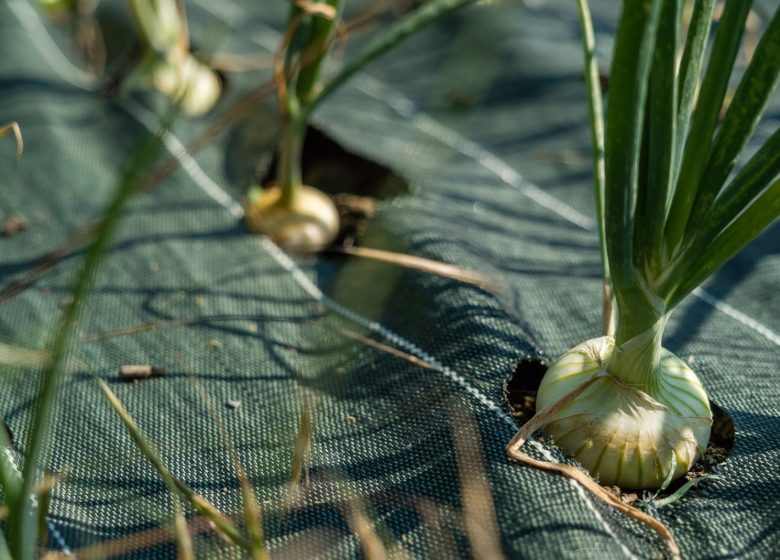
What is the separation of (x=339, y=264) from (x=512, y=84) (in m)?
0.77

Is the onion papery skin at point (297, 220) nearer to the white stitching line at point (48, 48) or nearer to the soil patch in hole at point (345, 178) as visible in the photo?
the soil patch in hole at point (345, 178)

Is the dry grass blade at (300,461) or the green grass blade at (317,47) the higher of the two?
the green grass blade at (317,47)

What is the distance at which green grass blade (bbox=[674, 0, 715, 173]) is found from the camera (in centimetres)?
77

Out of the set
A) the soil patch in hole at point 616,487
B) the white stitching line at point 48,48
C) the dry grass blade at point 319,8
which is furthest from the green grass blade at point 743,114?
the white stitching line at point 48,48

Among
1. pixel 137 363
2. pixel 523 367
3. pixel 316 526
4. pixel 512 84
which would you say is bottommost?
pixel 316 526

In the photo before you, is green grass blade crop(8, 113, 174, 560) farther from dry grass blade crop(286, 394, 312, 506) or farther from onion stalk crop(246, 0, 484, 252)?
onion stalk crop(246, 0, 484, 252)

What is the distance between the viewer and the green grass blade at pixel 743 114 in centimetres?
73

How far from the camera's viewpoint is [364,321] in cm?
120

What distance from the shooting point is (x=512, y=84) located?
1.91 metres

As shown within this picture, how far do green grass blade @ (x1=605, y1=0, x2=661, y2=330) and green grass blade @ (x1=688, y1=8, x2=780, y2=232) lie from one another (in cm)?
8

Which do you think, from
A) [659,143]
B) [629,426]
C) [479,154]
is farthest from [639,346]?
[479,154]

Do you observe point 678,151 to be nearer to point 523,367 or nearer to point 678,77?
point 678,77

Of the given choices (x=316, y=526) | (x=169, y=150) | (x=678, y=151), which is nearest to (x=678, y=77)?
(x=678, y=151)

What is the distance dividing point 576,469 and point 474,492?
0.11 meters
